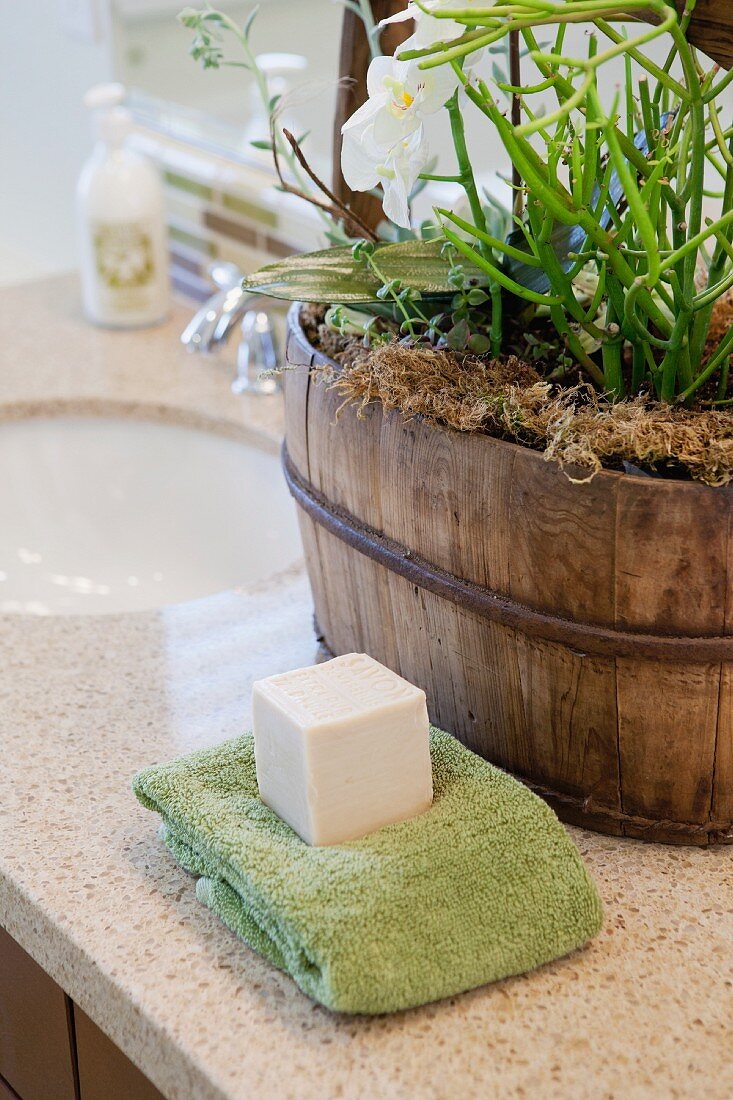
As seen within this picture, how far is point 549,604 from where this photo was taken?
0.56m

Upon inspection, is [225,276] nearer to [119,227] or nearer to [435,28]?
[119,227]

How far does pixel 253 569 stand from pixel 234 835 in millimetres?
565

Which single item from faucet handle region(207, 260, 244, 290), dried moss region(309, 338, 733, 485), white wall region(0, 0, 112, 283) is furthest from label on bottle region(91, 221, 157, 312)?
dried moss region(309, 338, 733, 485)

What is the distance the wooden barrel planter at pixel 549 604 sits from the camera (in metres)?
0.53

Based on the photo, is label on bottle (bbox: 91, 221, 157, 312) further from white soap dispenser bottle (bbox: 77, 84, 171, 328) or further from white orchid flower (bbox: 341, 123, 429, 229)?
white orchid flower (bbox: 341, 123, 429, 229)

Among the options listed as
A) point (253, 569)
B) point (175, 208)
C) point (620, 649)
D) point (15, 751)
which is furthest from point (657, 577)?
point (175, 208)

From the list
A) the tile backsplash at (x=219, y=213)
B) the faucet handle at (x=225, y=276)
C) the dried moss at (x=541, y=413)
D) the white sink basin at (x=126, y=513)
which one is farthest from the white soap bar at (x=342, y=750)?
the tile backsplash at (x=219, y=213)

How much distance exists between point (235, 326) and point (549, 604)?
62 centimetres

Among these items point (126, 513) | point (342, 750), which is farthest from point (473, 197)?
point (126, 513)

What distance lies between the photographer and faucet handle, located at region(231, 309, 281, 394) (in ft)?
3.79

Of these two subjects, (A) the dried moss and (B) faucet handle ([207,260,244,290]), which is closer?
(A) the dried moss

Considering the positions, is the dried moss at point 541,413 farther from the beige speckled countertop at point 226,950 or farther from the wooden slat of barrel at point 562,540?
the beige speckled countertop at point 226,950

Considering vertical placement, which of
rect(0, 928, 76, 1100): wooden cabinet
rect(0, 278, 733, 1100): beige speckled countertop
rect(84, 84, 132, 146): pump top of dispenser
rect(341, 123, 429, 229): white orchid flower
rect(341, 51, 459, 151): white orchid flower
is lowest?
rect(0, 928, 76, 1100): wooden cabinet

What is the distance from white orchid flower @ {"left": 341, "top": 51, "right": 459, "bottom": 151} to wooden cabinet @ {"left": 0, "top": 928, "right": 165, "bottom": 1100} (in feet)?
1.54
